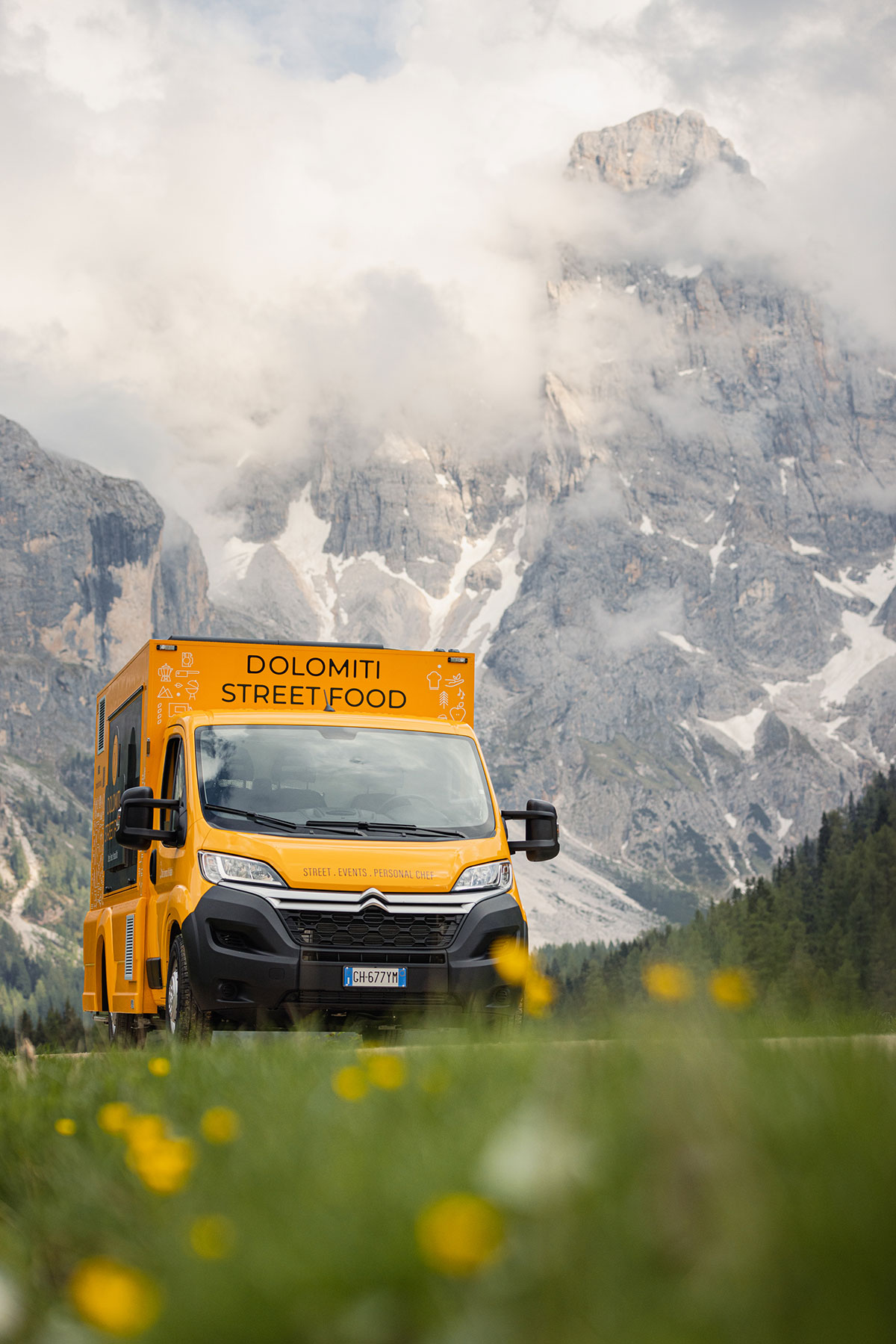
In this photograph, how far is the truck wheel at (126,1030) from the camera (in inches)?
553

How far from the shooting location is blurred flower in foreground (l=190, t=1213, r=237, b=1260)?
8.48 feet

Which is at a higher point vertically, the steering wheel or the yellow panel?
the yellow panel

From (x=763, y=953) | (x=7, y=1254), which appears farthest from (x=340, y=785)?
(x=763, y=953)

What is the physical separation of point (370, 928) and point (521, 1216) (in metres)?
8.88

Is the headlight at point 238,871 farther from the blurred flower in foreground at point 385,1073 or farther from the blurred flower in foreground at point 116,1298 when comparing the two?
the blurred flower in foreground at point 116,1298

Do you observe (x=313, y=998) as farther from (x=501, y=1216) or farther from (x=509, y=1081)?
(x=501, y=1216)

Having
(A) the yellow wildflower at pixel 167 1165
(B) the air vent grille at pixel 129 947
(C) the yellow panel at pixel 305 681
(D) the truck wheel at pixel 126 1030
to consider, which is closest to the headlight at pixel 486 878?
(C) the yellow panel at pixel 305 681

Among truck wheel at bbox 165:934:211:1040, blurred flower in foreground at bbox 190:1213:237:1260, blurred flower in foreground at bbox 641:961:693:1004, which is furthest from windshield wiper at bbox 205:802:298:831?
blurred flower in foreground at bbox 190:1213:237:1260

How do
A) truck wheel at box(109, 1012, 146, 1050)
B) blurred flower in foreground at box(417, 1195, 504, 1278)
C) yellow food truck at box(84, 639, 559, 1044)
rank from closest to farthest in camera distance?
blurred flower in foreground at box(417, 1195, 504, 1278) → yellow food truck at box(84, 639, 559, 1044) → truck wheel at box(109, 1012, 146, 1050)

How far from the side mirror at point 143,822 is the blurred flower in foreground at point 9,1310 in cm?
822

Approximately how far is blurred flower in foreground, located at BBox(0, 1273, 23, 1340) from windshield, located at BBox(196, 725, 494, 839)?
8422 millimetres

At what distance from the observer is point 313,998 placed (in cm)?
1105

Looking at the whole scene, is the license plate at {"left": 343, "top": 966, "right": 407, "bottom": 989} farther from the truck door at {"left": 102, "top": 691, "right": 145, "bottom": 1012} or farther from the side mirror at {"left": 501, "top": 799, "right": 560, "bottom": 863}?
the truck door at {"left": 102, "top": 691, "right": 145, "bottom": 1012}

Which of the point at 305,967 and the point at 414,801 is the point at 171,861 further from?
the point at 414,801
